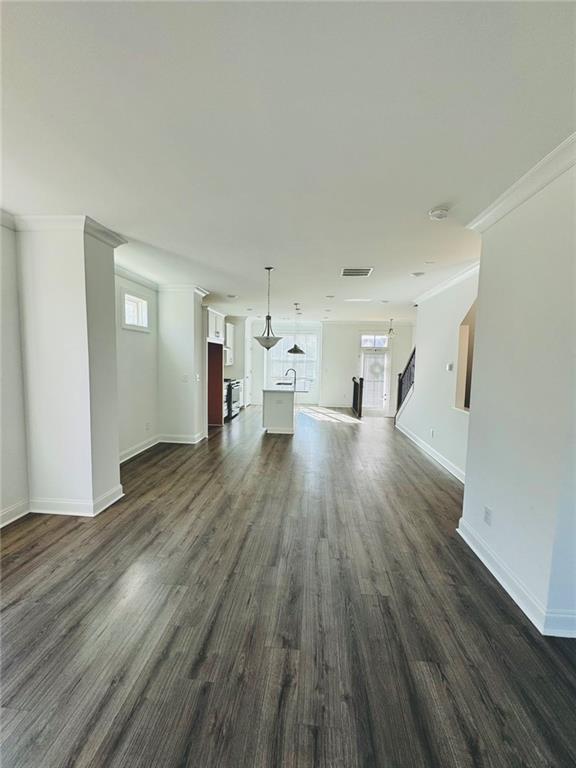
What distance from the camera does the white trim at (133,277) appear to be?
4.53 meters

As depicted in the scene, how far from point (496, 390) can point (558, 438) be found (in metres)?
0.71

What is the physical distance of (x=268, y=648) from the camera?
5.84ft

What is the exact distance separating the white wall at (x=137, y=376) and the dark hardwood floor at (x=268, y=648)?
6.41ft

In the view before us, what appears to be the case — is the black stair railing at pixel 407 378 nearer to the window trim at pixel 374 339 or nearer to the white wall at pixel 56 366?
the window trim at pixel 374 339

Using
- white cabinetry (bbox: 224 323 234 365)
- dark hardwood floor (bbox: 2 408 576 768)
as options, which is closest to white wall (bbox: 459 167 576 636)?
dark hardwood floor (bbox: 2 408 576 768)

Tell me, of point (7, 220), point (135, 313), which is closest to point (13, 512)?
point (7, 220)

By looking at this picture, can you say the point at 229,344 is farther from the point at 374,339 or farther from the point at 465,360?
the point at 465,360

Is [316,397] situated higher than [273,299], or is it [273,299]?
[273,299]

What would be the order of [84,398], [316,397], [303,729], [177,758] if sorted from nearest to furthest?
[177,758] < [303,729] < [84,398] < [316,397]

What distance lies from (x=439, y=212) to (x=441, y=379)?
323 cm

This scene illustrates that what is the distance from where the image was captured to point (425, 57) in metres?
1.29

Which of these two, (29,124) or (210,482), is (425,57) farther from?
(210,482)

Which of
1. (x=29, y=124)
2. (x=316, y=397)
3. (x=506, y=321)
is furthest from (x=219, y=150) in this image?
(x=316, y=397)

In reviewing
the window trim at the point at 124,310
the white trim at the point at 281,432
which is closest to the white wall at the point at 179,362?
the window trim at the point at 124,310
